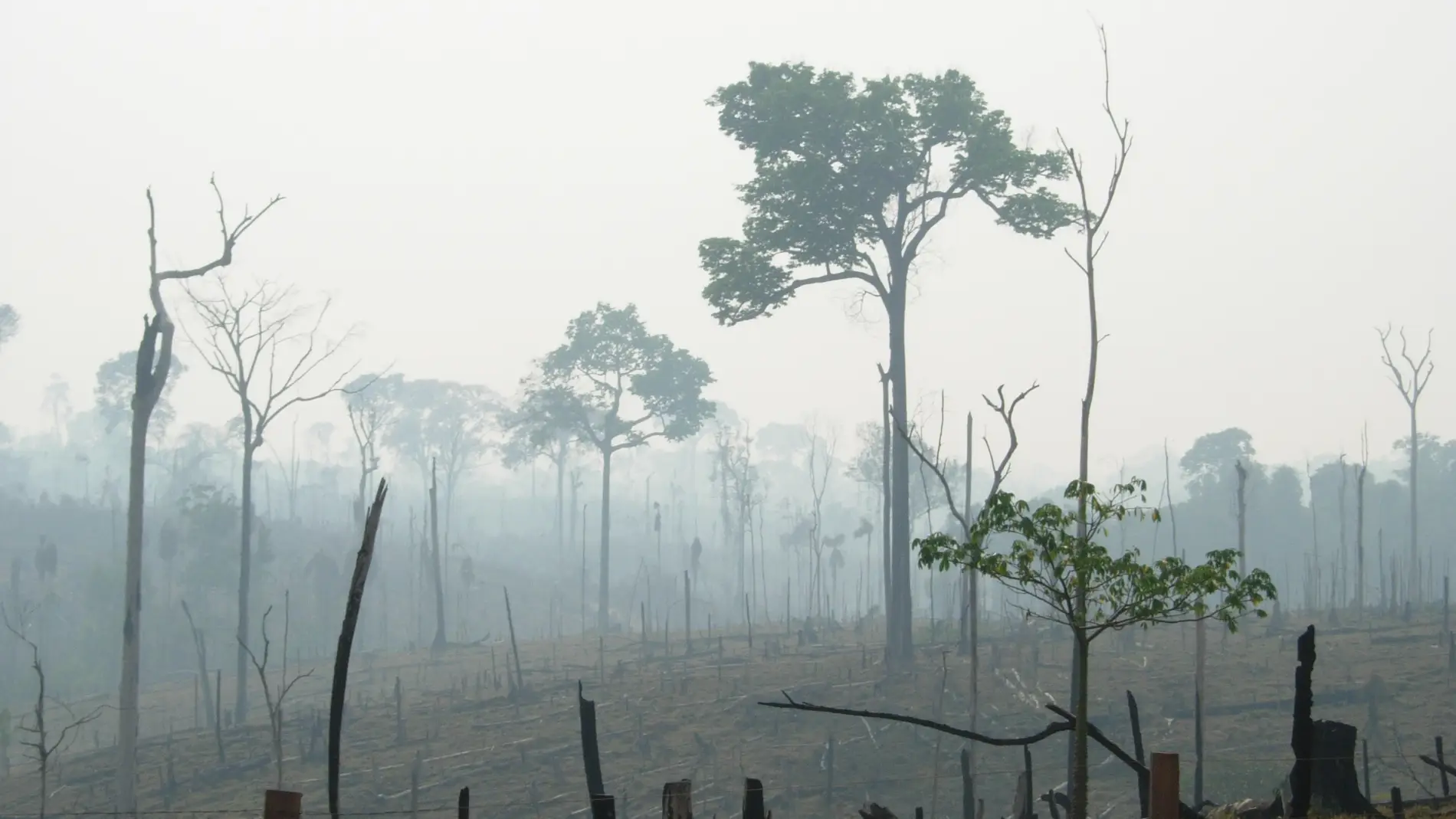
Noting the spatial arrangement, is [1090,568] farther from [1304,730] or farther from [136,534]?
[136,534]

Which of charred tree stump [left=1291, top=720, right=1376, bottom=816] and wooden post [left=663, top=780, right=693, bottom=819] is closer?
wooden post [left=663, top=780, right=693, bottom=819]

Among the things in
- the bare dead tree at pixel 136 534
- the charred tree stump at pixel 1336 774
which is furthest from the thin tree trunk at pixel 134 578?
the charred tree stump at pixel 1336 774

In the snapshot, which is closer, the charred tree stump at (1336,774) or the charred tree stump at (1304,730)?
the charred tree stump at (1304,730)

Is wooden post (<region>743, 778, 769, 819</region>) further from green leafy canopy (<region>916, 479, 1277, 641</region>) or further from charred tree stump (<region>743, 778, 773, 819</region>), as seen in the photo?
green leafy canopy (<region>916, 479, 1277, 641</region>)

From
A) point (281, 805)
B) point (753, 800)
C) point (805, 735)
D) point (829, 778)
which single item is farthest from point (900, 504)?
point (281, 805)

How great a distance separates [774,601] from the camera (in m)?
87.1

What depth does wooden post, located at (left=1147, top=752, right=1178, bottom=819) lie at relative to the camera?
9906 mm

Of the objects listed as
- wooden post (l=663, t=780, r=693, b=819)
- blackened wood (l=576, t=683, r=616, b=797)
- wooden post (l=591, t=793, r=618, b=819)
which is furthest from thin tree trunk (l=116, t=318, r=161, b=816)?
A: wooden post (l=663, t=780, r=693, b=819)

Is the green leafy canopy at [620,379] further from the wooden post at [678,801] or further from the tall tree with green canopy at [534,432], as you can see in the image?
the wooden post at [678,801]

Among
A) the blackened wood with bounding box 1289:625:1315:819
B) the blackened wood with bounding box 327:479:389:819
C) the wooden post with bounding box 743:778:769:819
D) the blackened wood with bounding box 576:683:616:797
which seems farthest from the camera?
the blackened wood with bounding box 576:683:616:797

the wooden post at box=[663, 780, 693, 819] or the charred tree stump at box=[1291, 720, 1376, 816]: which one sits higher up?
the wooden post at box=[663, 780, 693, 819]

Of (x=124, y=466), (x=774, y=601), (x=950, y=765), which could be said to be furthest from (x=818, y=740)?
(x=124, y=466)

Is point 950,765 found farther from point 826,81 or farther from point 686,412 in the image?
point 686,412

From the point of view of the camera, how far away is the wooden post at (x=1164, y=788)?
991 cm
